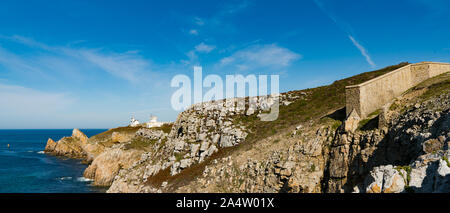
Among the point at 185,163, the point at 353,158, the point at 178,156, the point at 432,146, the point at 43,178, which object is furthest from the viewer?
the point at 43,178

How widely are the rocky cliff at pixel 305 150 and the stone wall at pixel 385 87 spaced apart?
111cm

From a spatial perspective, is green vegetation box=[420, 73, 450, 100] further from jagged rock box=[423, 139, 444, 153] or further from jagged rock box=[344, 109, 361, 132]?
jagged rock box=[423, 139, 444, 153]

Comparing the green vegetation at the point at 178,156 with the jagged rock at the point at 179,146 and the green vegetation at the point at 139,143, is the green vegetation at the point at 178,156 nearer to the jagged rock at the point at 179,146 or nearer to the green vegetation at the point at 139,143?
the jagged rock at the point at 179,146

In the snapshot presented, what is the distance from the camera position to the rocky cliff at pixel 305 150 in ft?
34.3

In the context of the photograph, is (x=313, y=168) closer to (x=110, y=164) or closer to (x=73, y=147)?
(x=110, y=164)

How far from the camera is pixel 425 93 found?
18.0 m

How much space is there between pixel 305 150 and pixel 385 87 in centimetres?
917

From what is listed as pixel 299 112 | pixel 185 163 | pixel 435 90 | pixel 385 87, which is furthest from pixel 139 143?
pixel 435 90

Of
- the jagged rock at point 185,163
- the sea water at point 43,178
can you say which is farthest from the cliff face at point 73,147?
the jagged rock at point 185,163

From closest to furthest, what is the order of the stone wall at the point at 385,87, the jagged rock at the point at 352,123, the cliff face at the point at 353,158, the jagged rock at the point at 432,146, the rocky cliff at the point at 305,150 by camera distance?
the cliff face at the point at 353,158 < the jagged rock at the point at 432,146 < the rocky cliff at the point at 305,150 < the jagged rock at the point at 352,123 < the stone wall at the point at 385,87

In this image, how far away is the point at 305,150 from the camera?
65.6 ft
